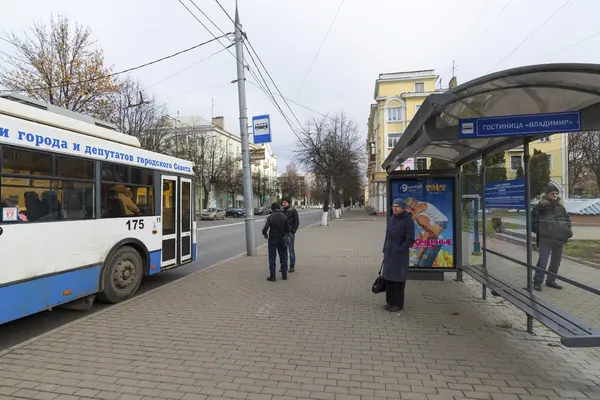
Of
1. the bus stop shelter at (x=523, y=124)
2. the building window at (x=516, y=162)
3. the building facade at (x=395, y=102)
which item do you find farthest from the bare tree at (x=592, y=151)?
the building facade at (x=395, y=102)

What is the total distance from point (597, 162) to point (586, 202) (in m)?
0.45

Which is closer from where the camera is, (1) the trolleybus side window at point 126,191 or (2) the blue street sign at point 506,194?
(2) the blue street sign at point 506,194

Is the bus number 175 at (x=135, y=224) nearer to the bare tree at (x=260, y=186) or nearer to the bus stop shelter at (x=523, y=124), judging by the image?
the bus stop shelter at (x=523, y=124)

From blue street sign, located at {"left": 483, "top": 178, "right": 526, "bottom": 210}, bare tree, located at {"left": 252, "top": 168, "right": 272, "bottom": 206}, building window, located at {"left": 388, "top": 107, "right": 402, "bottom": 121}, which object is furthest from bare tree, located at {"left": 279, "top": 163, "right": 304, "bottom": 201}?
blue street sign, located at {"left": 483, "top": 178, "right": 526, "bottom": 210}

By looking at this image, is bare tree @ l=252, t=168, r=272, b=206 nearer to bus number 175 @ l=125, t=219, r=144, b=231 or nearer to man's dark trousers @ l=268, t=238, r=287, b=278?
man's dark trousers @ l=268, t=238, r=287, b=278

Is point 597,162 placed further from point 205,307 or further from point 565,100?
point 205,307

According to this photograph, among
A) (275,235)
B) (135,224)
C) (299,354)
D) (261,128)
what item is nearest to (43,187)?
(135,224)

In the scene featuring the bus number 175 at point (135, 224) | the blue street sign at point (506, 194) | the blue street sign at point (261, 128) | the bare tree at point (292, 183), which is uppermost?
the bare tree at point (292, 183)

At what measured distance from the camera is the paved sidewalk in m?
3.17

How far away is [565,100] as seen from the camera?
4.41 m

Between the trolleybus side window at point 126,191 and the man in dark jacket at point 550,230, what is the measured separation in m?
6.28

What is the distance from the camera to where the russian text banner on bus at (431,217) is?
687 cm

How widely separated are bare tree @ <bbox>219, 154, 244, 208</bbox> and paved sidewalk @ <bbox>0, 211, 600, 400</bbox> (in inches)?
1613

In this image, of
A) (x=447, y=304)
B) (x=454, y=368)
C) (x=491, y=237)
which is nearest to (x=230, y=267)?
(x=447, y=304)
